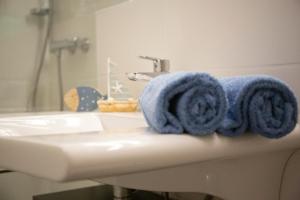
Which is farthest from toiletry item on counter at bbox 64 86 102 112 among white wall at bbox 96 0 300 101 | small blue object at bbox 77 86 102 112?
white wall at bbox 96 0 300 101

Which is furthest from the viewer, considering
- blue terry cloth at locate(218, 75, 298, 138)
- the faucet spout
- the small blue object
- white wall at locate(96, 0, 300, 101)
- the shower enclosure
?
the shower enclosure

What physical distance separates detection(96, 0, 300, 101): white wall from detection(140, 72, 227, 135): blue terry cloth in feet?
1.09

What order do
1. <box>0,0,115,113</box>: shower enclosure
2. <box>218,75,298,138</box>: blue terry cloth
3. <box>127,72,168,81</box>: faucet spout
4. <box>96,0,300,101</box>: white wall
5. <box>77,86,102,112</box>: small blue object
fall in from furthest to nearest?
<box>0,0,115,113</box>: shower enclosure < <box>77,86,102,112</box>: small blue object < <box>127,72,168,81</box>: faucet spout < <box>96,0,300,101</box>: white wall < <box>218,75,298,138</box>: blue terry cloth

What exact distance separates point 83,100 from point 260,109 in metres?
0.75

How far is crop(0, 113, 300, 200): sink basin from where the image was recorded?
1.05 feet

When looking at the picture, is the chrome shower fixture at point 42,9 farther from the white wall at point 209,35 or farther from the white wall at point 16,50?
the white wall at point 209,35

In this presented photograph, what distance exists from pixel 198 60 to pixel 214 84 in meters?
0.49

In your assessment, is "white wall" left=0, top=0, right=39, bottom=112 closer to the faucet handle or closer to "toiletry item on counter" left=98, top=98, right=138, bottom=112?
"toiletry item on counter" left=98, top=98, right=138, bottom=112

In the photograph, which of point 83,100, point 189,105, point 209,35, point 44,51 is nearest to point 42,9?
point 44,51

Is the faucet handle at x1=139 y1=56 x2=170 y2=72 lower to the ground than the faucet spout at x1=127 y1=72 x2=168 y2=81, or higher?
higher

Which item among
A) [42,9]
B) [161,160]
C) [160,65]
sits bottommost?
[161,160]

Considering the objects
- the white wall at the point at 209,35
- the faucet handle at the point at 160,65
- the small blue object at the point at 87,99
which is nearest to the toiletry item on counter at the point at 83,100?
the small blue object at the point at 87,99

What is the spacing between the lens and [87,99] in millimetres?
1104

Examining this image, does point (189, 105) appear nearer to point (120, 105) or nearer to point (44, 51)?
point (120, 105)
